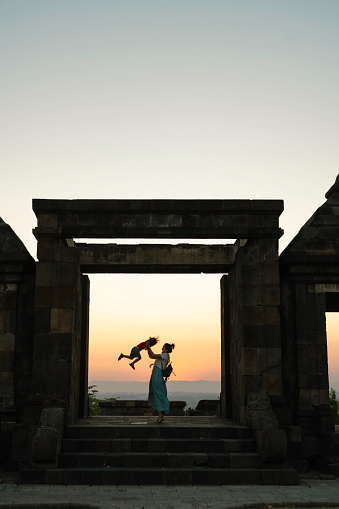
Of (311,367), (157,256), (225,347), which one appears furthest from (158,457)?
(157,256)

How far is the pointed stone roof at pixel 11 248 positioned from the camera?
48.2 feet

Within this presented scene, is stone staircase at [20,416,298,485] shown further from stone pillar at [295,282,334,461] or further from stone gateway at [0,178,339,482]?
stone pillar at [295,282,334,461]

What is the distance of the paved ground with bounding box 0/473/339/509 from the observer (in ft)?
31.0

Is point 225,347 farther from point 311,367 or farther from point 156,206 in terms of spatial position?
point 156,206

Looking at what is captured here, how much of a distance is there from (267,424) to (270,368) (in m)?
1.66

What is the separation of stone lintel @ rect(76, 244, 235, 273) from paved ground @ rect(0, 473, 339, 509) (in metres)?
6.61

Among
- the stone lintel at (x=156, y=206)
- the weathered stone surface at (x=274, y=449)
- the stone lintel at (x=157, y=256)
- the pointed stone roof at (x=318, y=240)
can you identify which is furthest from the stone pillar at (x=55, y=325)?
the pointed stone roof at (x=318, y=240)

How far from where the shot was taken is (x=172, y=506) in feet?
30.8

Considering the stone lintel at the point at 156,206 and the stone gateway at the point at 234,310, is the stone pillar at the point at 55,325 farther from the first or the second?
the stone lintel at the point at 156,206

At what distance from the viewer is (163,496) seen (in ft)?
33.4

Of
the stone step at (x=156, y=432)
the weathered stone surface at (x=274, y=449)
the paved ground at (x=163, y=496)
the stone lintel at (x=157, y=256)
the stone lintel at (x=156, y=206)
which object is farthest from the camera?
the stone lintel at (x=157, y=256)

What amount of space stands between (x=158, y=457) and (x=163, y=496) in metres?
1.59

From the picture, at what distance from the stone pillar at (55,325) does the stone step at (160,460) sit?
1629 mm

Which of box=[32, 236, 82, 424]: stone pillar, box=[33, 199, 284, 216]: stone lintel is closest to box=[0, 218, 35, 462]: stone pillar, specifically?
box=[32, 236, 82, 424]: stone pillar
